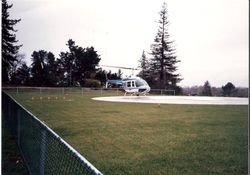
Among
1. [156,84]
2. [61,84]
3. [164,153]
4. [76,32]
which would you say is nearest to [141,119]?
[156,84]

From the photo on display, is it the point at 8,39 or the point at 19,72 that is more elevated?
the point at 8,39

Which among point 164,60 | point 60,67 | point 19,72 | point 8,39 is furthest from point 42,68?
point 164,60

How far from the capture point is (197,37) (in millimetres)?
4254

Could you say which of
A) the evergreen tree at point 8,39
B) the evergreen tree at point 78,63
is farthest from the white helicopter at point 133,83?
the evergreen tree at point 8,39

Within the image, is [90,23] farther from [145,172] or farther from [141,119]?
[141,119]

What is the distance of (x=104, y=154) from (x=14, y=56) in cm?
152

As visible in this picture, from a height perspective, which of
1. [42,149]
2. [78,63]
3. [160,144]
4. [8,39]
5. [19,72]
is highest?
[8,39]

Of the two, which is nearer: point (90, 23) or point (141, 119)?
point (90, 23)

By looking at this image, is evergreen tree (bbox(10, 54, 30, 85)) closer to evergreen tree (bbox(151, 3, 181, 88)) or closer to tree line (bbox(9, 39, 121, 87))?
tree line (bbox(9, 39, 121, 87))

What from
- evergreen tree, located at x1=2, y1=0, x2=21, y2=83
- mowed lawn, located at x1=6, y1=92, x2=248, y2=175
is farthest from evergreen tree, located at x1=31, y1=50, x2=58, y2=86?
mowed lawn, located at x1=6, y1=92, x2=248, y2=175

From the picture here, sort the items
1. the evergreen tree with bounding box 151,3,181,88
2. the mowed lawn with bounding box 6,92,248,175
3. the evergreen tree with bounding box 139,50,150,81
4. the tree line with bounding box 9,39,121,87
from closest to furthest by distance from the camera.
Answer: the mowed lawn with bounding box 6,92,248,175 → the tree line with bounding box 9,39,121,87 → the evergreen tree with bounding box 151,3,181,88 → the evergreen tree with bounding box 139,50,150,81

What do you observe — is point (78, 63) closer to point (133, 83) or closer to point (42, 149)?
point (42, 149)

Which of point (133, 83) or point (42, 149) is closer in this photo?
point (42, 149)

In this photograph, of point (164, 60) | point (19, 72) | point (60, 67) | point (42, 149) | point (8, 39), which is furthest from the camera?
point (164, 60)
